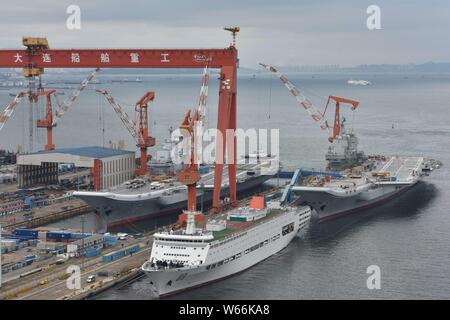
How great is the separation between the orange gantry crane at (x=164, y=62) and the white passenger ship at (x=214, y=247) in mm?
4600

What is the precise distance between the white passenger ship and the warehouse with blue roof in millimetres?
15840

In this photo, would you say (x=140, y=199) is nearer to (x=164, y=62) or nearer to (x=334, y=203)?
(x=164, y=62)

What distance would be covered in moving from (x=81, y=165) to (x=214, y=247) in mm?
24435

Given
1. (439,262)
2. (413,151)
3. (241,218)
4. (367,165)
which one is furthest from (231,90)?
(413,151)

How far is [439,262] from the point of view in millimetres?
44969

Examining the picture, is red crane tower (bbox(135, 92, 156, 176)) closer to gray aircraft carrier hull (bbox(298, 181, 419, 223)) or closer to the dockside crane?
gray aircraft carrier hull (bbox(298, 181, 419, 223))

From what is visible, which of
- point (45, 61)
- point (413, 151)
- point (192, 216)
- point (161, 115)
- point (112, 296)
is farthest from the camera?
point (161, 115)

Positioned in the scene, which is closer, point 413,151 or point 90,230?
point 90,230

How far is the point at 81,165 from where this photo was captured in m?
62.5

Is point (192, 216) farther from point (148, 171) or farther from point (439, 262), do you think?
point (148, 171)

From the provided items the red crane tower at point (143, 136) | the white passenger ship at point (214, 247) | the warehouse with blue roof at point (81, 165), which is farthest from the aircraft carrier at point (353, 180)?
the warehouse with blue roof at point (81, 165)

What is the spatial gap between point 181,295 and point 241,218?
872 centimetres

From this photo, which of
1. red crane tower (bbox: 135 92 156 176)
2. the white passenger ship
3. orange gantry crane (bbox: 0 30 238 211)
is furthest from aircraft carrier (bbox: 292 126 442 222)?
red crane tower (bbox: 135 92 156 176)

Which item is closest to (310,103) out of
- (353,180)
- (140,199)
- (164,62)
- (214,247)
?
(353,180)
